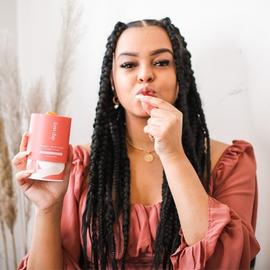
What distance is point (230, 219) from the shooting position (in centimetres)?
86

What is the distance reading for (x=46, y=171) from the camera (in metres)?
0.81

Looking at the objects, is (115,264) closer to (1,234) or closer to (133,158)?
(133,158)

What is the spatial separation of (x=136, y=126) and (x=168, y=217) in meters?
0.27

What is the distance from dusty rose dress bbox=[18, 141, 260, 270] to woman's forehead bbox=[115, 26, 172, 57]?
0.33 m

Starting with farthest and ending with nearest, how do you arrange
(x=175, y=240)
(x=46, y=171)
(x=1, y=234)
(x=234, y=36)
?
(x=1, y=234) < (x=234, y=36) < (x=175, y=240) < (x=46, y=171)

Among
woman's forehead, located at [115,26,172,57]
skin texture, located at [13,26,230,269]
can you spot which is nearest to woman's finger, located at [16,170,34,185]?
skin texture, located at [13,26,230,269]

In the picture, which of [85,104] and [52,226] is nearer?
[52,226]

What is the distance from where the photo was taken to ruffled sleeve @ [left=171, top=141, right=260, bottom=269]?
0.84 metres

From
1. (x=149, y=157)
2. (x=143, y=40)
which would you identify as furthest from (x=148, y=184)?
(x=143, y=40)

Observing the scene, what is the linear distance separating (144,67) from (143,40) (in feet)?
0.24

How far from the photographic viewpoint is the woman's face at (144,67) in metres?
0.93

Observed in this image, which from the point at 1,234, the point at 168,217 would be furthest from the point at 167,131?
the point at 1,234

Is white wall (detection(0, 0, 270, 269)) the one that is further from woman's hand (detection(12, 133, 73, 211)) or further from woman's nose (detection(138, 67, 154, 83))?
woman's hand (detection(12, 133, 73, 211))

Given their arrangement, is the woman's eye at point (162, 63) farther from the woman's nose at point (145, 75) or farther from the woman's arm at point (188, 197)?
the woman's arm at point (188, 197)
